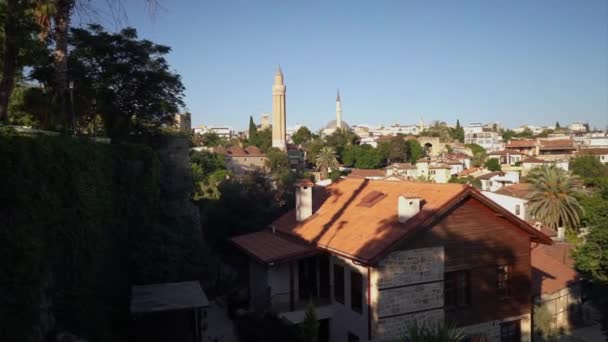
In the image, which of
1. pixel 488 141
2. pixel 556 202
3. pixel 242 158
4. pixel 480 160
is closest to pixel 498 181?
pixel 556 202

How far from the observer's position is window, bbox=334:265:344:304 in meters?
Result: 14.2

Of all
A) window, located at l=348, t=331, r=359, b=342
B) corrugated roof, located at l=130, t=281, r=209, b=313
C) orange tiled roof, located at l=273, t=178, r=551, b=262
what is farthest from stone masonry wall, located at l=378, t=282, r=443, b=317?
corrugated roof, located at l=130, t=281, r=209, b=313

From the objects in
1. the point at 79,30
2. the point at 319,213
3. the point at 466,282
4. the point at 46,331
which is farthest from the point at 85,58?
the point at 466,282

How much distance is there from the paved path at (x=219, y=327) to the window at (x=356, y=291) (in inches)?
159

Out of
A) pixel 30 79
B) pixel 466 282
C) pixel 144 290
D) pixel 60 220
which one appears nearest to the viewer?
pixel 60 220

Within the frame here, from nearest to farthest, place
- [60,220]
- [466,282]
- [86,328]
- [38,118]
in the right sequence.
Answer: [60,220] → [86,328] → [466,282] → [38,118]

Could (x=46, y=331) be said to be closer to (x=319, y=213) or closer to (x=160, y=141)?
(x=319, y=213)

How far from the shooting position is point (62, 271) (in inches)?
336

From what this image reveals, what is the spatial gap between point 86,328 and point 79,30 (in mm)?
17462

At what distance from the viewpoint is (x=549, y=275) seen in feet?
66.8

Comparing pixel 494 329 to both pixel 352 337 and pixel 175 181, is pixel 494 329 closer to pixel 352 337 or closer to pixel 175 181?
pixel 352 337

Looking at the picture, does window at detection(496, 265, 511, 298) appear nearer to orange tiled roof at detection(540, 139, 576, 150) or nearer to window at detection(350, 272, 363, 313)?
window at detection(350, 272, 363, 313)

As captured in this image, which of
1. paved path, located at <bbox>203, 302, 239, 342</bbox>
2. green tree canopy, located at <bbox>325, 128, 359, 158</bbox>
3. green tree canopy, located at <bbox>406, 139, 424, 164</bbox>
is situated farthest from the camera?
green tree canopy, located at <bbox>406, 139, 424, 164</bbox>

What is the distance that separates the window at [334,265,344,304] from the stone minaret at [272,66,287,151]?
→ 93402mm
